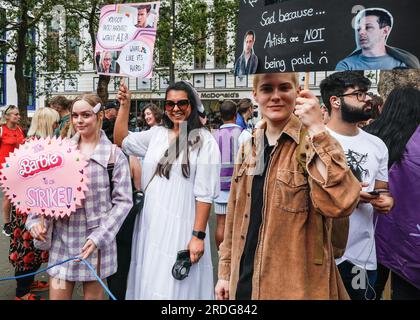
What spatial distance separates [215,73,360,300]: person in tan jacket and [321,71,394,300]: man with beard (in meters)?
0.79

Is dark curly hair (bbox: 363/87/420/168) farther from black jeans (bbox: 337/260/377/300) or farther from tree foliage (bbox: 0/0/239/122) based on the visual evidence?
tree foliage (bbox: 0/0/239/122)

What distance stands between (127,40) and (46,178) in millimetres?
1684

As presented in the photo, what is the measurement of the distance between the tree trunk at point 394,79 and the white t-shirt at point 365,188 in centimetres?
203

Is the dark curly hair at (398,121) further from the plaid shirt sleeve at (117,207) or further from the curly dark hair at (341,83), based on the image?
the plaid shirt sleeve at (117,207)

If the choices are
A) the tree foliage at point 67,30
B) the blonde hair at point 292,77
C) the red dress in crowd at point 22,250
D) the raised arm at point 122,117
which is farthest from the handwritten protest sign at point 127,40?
the tree foliage at point 67,30

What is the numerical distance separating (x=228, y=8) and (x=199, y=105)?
757 inches

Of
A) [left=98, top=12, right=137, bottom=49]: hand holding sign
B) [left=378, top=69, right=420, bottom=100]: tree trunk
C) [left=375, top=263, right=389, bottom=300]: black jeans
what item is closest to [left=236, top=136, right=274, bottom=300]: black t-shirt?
[left=375, top=263, right=389, bottom=300]: black jeans

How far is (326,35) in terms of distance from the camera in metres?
2.38

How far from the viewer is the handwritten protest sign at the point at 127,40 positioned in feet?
14.1

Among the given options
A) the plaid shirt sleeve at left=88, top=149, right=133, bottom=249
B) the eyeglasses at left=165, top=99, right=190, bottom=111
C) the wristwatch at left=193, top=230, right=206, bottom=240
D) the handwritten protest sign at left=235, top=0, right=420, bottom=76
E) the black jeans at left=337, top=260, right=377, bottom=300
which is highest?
the handwritten protest sign at left=235, top=0, right=420, bottom=76

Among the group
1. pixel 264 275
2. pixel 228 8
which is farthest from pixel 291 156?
pixel 228 8

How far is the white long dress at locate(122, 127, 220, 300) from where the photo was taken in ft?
10.5

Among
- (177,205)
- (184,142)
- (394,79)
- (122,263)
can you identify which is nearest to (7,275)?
(122,263)

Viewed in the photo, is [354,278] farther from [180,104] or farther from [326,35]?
[180,104]
